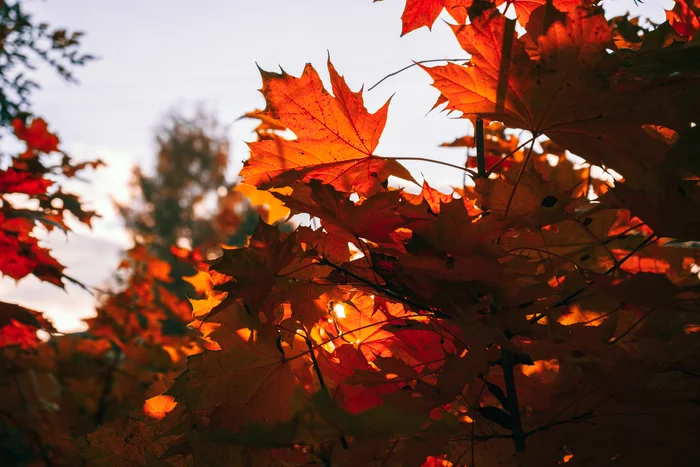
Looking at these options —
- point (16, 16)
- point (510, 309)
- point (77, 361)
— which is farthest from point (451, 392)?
point (16, 16)

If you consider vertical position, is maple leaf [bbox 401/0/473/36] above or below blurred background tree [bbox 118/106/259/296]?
below

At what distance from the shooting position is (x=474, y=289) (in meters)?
0.64

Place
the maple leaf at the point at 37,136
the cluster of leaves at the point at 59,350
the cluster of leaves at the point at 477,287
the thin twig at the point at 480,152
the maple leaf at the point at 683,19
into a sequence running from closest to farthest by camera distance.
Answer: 1. the cluster of leaves at the point at 477,287
2. the thin twig at the point at 480,152
3. the maple leaf at the point at 683,19
4. the cluster of leaves at the point at 59,350
5. the maple leaf at the point at 37,136

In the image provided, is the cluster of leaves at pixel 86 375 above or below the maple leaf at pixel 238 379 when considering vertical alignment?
above

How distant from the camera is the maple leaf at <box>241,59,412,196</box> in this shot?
79 centimetres

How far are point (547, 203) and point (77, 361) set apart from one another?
3.40m

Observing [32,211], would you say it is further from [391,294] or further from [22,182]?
[391,294]

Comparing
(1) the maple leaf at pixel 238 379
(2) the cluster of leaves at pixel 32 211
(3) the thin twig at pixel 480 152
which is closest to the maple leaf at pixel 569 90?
(3) the thin twig at pixel 480 152

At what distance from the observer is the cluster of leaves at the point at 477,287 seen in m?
0.60

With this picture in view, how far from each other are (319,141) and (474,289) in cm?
35

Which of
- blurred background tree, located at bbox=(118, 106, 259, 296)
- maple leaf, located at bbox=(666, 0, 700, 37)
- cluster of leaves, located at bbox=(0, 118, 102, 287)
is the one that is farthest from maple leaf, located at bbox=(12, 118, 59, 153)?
blurred background tree, located at bbox=(118, 106, 259, 296)

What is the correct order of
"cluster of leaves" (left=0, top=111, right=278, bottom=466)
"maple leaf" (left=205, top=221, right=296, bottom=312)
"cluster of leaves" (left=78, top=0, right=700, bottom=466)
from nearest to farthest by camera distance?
1. "cluster of leaves" (left=78, top=0, right=700, bottom=466)
2. "maple leaf" (left=205, top=221, right=296, bottom=312)
3. "cluster of leaves" (left=0, top=111, right=278, bottom=466)

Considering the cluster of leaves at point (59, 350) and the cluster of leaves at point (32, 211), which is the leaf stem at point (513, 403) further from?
the cluster of leaves at point (32, 211)

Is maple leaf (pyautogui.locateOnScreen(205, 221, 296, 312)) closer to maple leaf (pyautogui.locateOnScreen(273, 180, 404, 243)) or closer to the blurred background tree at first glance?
maple leaf (pyautogui.locateOnScreen(273, 180, 404, 243))
